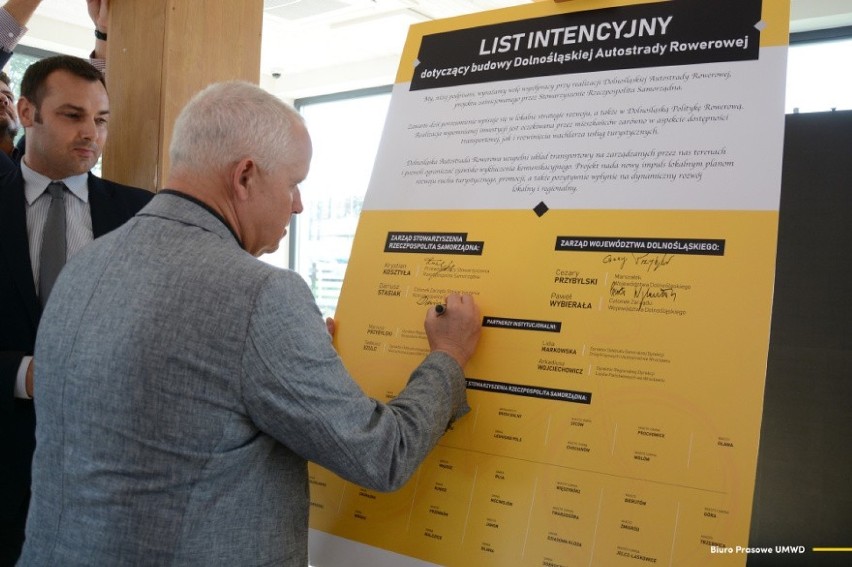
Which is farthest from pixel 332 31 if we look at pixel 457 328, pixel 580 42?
pixel 457 328

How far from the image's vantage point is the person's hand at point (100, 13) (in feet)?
8.52

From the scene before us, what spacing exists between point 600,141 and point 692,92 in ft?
0.62

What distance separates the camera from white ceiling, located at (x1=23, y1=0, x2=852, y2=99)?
605 cm

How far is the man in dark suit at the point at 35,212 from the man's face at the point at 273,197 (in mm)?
941

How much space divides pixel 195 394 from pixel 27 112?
1.51 m

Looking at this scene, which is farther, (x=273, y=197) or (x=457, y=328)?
(x=457, y=328)

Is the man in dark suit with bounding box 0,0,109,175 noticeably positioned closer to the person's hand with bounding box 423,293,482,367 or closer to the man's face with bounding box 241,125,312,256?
the man's face with bounding box 241,125,312,256

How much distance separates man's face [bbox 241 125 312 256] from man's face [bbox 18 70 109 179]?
1075 millimetres

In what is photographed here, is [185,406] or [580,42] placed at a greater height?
[580,42]

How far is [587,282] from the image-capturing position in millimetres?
1434

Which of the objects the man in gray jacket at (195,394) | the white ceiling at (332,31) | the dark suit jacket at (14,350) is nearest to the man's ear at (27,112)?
the dark suit jacket at (14,350)

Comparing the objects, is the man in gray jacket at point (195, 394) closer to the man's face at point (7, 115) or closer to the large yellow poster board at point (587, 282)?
the large yellow poster board at point (587, 282)

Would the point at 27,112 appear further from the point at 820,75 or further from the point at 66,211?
the point at 820,75
